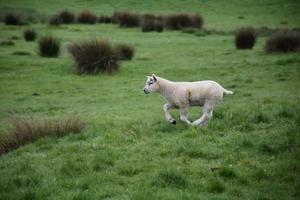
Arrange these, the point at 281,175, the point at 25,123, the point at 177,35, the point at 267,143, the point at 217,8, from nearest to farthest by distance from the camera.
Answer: the point at 281,175 → the point at 267,143 → the point at 25,123 → the point at 177,35 → the point at 217,8

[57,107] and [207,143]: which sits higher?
[207,143]

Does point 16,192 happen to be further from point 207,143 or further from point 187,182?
point 207,143

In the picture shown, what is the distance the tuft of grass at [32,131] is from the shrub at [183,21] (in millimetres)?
Result: 30961

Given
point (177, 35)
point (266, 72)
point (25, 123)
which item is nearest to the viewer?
point (25, 123)

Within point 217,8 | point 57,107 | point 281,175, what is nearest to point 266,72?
point 57,107

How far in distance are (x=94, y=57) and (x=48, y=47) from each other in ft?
14.4

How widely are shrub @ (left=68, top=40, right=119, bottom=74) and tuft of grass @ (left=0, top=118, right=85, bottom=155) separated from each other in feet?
42.6

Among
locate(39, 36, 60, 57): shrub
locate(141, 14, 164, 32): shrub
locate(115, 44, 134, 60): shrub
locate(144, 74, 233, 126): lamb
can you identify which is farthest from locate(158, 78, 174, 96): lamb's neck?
locate(141, 14, 164, 32): shrub

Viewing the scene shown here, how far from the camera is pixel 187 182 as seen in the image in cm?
882

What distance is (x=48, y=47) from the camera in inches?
1162

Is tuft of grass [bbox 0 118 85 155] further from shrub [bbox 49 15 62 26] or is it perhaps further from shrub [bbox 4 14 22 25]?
shrub [bbox 4 14 22 25]

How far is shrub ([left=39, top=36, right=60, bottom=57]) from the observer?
2942cm

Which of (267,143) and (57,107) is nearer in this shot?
(267,143)

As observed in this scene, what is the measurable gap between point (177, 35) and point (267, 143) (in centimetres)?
2891
